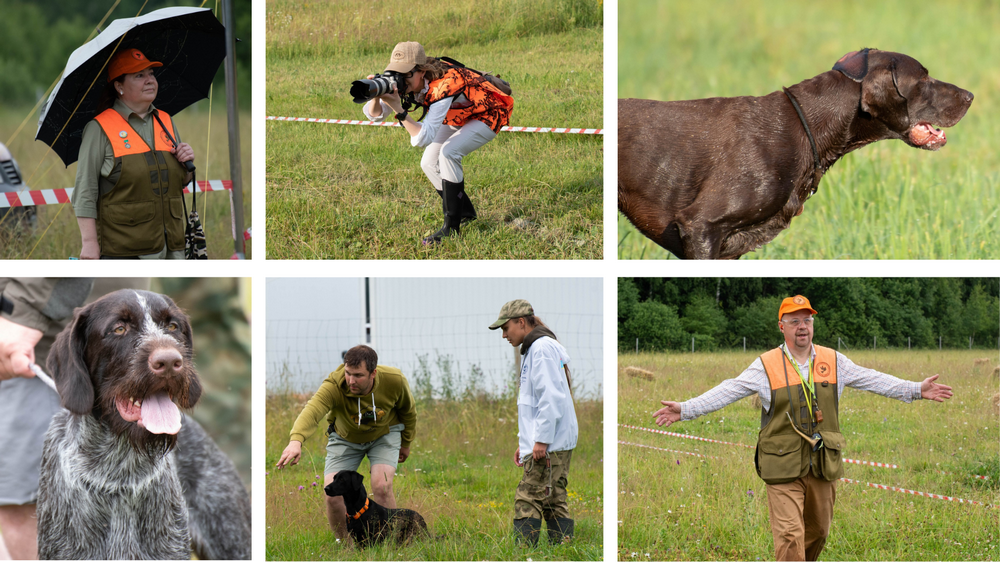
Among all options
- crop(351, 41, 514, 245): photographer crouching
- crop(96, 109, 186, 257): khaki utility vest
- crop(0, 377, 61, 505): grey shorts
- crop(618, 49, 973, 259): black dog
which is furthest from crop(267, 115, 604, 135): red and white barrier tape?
crop(0, 377, 61, 505): grey shorts

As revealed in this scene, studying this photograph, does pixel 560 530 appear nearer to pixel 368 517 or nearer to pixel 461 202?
pixel 368 517

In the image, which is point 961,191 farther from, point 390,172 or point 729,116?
point 390,172

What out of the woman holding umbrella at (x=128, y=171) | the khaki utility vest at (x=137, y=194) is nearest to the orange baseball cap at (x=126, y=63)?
the woman holding umbrella at (x=128, y=171)

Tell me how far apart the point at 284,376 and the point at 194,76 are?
294 cm

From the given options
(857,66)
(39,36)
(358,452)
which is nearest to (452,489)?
(358,452)

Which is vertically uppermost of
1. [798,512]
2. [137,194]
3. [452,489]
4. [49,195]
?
[49,195]

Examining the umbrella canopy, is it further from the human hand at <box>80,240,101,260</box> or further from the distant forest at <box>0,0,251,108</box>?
the distant forest at <box>0,0,251,108</box>

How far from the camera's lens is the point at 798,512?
169 inches

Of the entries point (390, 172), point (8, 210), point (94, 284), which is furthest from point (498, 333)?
point (8, 210)

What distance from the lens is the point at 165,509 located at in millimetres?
3941

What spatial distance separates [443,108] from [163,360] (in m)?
2.41

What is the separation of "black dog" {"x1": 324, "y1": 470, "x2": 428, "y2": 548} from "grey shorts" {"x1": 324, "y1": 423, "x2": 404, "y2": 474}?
1.21ft

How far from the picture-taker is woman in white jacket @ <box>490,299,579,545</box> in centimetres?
458

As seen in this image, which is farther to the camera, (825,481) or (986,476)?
(986,476)
